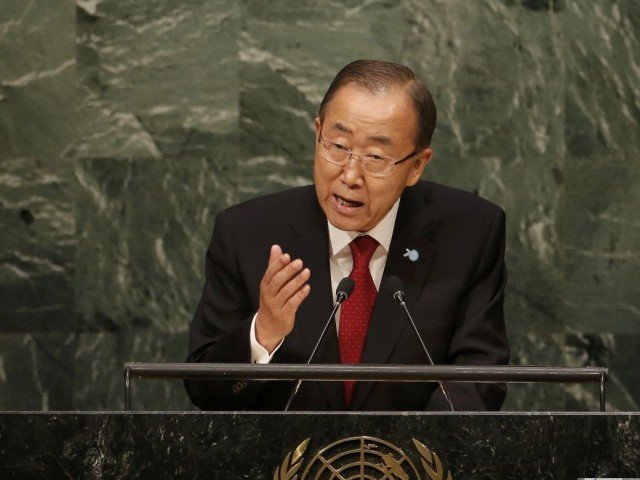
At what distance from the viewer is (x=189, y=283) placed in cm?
488

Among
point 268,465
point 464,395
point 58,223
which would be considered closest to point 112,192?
point 58,223

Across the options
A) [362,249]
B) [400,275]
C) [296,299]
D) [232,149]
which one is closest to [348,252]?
[362,249]

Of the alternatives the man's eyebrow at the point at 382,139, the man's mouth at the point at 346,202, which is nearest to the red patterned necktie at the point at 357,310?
the man's mouth at the point at 346,202

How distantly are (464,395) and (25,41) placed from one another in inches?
98.9

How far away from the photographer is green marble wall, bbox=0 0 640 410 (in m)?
4.80

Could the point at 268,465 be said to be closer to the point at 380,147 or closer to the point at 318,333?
the point at 318,333

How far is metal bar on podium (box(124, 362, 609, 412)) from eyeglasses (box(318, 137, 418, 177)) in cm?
86

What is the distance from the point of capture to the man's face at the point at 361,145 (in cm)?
329

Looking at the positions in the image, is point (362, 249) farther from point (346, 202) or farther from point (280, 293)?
point (280, 293)

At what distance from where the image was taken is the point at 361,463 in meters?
2.43

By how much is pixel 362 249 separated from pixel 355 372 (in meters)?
0.91

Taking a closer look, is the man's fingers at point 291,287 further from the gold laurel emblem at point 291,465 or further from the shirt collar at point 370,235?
the shirt collar at point 370,235

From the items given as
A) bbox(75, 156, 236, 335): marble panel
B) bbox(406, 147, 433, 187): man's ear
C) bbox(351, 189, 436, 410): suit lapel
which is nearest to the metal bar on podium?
bbox(351, 189, 436, 410): suit lapel

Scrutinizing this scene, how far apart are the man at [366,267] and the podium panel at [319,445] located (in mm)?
675
